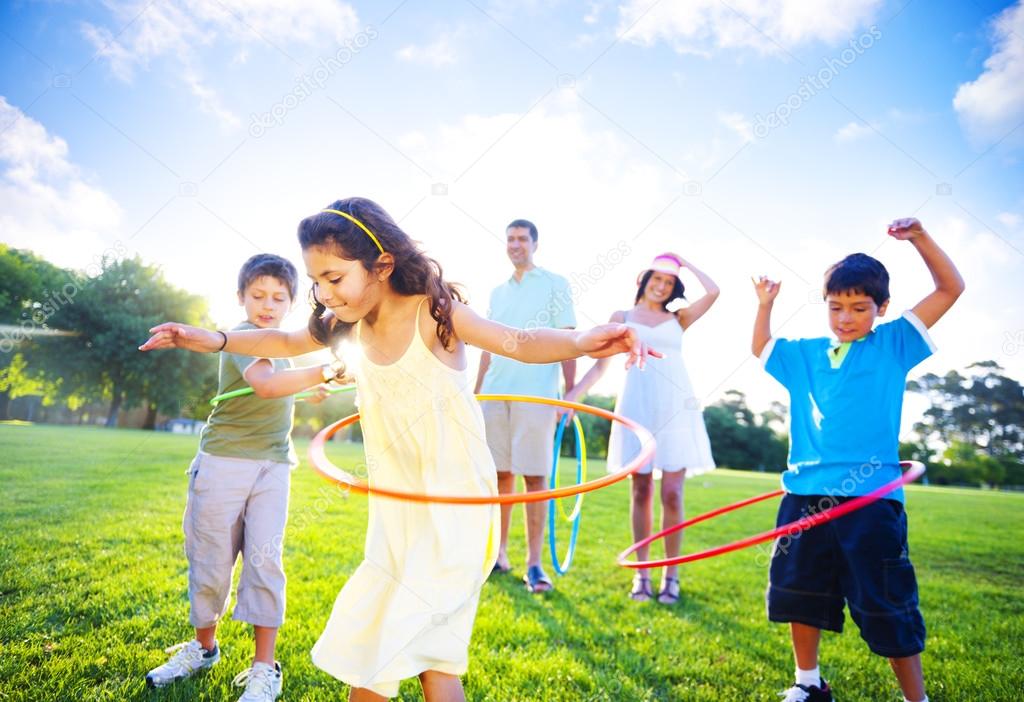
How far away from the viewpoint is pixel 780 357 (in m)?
3.81

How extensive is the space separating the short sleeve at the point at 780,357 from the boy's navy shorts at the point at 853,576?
0.71 m

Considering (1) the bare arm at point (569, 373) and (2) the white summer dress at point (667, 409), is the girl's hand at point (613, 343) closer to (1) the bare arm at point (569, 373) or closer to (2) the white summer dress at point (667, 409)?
(2) the white summer dress at point (667, 409)

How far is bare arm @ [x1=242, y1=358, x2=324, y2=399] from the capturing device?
3.10 m

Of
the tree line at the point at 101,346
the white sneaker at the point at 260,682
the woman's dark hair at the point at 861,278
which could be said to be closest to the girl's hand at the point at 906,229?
the woman's dark hair at the point at 861,278

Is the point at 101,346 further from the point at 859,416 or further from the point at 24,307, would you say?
the point at 859,416

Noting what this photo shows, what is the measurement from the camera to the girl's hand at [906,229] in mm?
3078

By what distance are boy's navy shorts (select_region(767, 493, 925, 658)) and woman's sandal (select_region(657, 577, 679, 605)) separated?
199cm

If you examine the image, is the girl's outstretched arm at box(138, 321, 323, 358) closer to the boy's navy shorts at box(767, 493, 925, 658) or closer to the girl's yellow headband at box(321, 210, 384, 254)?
the girl's yellow headband at box(321, 210, 384, 254)

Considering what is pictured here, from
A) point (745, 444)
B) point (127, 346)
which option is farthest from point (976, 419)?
point (127, 346)

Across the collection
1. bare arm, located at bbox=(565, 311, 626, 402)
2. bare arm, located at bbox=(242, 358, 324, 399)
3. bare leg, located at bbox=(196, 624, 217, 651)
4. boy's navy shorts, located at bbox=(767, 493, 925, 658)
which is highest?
bare arm, located at bbox=(565, 311, 626, 402)

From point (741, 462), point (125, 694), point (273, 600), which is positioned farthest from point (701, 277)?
point (741, 462)

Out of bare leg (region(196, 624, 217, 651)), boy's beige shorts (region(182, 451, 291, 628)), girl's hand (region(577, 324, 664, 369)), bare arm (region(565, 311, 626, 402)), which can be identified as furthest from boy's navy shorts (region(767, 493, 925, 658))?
bare leg (region(196, 624, 217, 651))

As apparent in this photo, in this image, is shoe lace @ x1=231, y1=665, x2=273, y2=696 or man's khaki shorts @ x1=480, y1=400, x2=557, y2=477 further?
man's khaki shorts @ x1=480, y1=400, x2=557, y2=477

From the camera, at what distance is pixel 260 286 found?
3.66m
